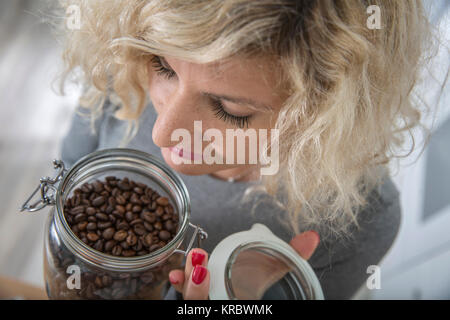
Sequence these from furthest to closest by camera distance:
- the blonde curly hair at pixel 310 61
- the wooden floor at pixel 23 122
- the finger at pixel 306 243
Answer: the wooden floor at pixel 23 122, the finger at pixel 306 243, the blonde curly hair at pixel 310 61

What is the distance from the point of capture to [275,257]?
387mm

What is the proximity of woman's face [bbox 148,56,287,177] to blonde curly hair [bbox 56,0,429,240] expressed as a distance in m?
0.01

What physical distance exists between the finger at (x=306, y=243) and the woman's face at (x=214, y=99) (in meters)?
0.11

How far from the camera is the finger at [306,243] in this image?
406 mm

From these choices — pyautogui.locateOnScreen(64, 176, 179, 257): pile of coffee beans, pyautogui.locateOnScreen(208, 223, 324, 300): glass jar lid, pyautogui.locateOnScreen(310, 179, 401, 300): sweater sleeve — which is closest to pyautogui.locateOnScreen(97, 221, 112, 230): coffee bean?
pyautogui.locateOnScreen(64, 176, 179, 257): pile of coffee beans

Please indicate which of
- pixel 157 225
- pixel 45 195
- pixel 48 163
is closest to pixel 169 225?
pixel 157 225

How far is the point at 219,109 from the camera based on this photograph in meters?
0.35

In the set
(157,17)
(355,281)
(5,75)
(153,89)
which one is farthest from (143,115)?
(5,75)

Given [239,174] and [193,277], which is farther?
[239,174]

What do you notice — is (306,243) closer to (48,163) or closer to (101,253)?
(101,253)

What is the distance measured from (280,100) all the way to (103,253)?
0.70 ft

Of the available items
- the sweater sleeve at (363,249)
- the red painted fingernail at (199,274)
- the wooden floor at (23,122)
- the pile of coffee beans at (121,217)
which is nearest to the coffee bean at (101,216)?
the pile of coffee beans at (121,217)

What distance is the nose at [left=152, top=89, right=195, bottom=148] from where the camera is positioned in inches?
13.6

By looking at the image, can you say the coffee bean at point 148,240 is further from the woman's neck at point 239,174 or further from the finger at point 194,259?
the woman's neck at point 239,174
